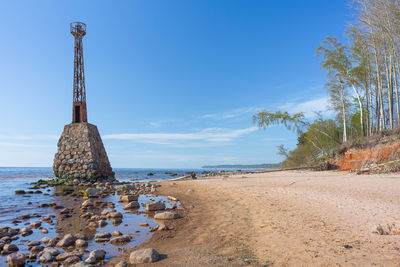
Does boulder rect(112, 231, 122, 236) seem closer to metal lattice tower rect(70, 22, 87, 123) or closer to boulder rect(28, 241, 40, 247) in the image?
boulder rect(28, 241, 40, 247)

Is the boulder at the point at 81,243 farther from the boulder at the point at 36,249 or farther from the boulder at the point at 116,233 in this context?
the boulder at the point at 116,233

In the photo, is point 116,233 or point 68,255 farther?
point 116,233

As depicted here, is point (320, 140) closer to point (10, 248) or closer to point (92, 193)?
point (92, 193)

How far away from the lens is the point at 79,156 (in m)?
24.7

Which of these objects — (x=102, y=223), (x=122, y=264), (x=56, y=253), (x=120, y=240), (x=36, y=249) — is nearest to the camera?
(x=122, y=264)

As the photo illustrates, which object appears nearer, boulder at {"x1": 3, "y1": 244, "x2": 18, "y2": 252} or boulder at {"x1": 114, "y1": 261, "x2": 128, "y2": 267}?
boulder at {"x1": 114, "y1": 261, "x2": 128, "y2": 267}

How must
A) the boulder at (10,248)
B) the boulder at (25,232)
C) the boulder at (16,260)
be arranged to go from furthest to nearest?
the boulder at (25,232), the boulder at (10,248), the boulder at (16,260)

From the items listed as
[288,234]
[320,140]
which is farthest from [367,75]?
[288,234]

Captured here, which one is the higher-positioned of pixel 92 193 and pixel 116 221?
pixel 116 221

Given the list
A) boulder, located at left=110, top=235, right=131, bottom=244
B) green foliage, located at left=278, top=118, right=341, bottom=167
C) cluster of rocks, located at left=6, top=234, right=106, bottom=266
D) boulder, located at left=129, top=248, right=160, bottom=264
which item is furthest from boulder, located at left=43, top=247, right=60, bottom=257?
green foliage, located at left=278, top=118, right=341, bottom=167

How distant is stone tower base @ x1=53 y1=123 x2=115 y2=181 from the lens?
79.1 feet

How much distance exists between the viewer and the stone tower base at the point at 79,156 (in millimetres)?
24109

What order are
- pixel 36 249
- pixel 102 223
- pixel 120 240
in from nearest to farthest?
pixel 36 249, pixel 120 240, pixel 102 223

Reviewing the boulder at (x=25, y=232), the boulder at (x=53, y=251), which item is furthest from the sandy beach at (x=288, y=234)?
the boulder at (x=25, y=232)
